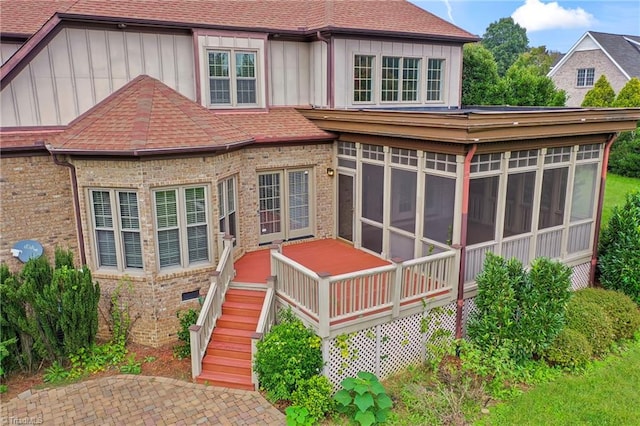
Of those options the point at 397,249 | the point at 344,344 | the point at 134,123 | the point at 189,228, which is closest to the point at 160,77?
the point at 134,123

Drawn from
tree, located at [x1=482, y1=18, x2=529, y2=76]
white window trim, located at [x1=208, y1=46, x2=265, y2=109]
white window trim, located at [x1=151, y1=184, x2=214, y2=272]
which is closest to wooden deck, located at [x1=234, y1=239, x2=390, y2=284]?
white window trim, located at [x1=151, y1=184, x2=214, y2=272]

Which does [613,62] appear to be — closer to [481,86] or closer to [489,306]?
[481,86]

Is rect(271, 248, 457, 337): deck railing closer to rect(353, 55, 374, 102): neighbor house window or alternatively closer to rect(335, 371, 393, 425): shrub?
rect(335, 371, 393, 425): shrub

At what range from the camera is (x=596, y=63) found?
34.2 metres

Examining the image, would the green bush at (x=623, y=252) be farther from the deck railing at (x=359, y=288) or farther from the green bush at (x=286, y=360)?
the green bush at (x=286, y=360)

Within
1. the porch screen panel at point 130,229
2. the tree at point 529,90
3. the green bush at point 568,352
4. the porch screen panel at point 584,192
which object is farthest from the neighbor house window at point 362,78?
the tree at point 529,90

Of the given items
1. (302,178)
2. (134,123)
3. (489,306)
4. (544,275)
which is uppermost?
(134,123)

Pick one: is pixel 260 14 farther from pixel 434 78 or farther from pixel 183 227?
pixel 183 227

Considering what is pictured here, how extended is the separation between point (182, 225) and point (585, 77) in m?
35.5

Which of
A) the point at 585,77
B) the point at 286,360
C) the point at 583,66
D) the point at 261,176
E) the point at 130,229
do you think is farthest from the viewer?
the point at 585,77

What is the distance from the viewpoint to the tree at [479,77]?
90.4ft

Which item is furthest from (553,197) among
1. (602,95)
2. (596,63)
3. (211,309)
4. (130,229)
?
(596,63)

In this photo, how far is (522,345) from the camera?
862cm

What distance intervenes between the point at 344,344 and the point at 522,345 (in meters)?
3.28
